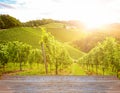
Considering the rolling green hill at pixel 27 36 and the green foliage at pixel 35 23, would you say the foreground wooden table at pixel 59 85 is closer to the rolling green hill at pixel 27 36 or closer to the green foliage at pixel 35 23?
the green foliage at pixel 35 23

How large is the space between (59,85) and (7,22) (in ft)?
34.3

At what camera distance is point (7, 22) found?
18016 mm

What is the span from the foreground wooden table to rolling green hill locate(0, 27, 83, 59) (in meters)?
8.80

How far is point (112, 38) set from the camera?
16.2m

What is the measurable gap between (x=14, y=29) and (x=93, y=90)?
11.4m

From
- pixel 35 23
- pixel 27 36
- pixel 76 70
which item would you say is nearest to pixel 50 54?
pixel 35 23

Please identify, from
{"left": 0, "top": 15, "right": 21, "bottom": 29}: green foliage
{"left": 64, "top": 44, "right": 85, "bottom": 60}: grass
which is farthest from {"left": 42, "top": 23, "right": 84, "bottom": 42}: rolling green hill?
{"left": 0, "top": 15, "right": 21, "bottom": 29}: green foliage

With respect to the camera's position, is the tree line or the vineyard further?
the tree line

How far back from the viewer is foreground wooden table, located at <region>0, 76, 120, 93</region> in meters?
7.86

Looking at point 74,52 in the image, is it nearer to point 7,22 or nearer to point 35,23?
point 35,23

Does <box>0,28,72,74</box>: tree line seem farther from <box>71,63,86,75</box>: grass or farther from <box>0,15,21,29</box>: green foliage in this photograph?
<box>0,15,21,29</box>: green foliage

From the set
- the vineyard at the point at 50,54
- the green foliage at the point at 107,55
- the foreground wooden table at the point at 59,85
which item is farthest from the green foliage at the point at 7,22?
the foreground wooden table at the point at 59,85

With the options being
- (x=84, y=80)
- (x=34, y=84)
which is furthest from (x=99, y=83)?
(x=34, y=84)

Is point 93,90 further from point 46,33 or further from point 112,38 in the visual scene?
point 46,33
